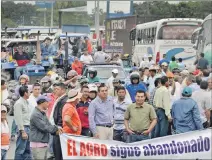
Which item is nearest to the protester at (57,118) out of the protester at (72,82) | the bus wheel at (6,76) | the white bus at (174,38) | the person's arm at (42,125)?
the person's arm at (42,125)

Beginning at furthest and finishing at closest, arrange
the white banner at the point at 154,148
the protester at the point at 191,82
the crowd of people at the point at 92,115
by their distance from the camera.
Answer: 1. the protester at the point at 191,82
2. the crowd of people at the point at 92,115
3. the white banner at the point at 154,148

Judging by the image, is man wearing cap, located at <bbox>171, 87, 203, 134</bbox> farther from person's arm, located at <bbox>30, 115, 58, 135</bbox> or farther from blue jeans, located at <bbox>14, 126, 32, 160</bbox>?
blue jeans, located at <bbox>14, 126, 32, 160</bbox>

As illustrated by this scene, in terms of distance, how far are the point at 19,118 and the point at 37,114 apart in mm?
1146

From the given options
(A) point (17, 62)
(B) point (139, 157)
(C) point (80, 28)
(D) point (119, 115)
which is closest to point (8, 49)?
(A) point (17, 62)

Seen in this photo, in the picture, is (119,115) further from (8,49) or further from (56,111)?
(8,49)

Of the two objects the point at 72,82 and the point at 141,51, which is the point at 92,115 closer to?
the point at 72,82

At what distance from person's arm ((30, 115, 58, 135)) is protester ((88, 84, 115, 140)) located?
43.3 inches

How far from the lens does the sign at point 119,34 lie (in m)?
49.0

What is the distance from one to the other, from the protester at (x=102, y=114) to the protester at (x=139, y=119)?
0.35 m

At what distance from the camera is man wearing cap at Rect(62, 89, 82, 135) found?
35.0 feet

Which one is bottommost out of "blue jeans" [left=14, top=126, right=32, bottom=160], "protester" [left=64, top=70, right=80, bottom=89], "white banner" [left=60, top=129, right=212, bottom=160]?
"blue jeans" [left=14, top=126, right=32, bottom=160]

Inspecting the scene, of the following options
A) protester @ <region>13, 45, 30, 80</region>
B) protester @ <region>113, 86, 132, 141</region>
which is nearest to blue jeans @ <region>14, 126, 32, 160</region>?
protester @ <region>113, 86, 132, 141</region>

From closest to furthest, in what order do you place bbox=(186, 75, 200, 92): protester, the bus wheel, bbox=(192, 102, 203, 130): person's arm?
bbox=(192, 102, 203, 130): person's arm, bbox=(186, 75, 200, 92): protester, the bus wheel

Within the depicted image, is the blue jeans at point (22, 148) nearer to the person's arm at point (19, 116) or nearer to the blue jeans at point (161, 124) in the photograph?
the person's arm at point (19, 116)
